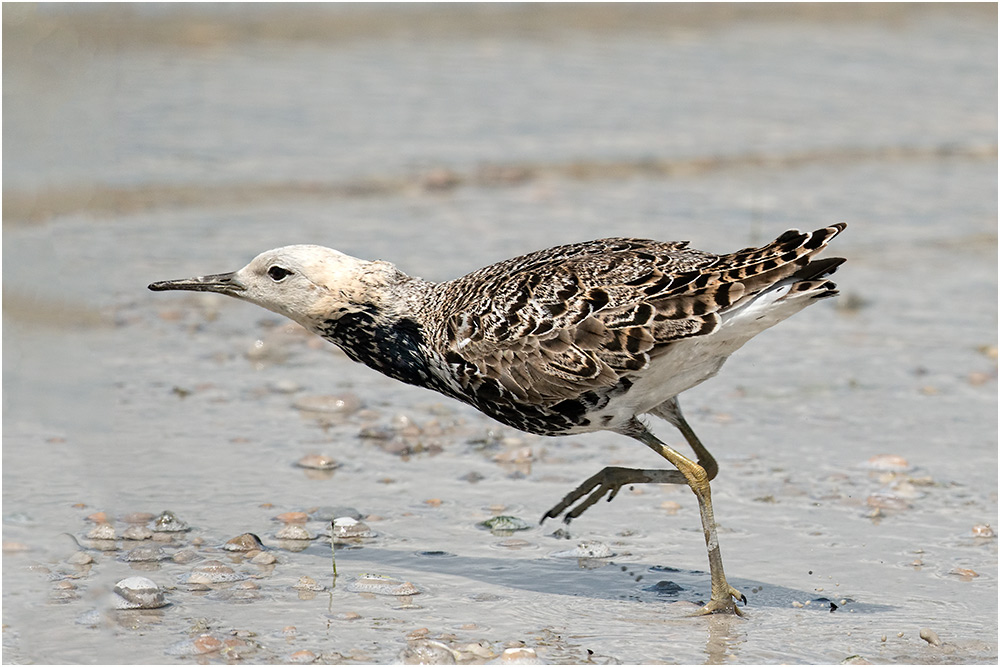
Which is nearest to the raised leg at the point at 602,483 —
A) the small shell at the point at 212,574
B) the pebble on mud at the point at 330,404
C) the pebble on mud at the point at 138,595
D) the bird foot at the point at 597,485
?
the bird foot at the point at 597,485

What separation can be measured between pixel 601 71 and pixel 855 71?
3.29 metres

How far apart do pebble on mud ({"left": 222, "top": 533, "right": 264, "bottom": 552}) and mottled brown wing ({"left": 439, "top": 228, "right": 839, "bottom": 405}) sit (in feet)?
4.04

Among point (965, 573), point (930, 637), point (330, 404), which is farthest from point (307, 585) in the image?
point (965, 573)

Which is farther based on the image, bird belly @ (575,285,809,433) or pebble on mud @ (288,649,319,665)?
bird belly @ (575,285,809,433)

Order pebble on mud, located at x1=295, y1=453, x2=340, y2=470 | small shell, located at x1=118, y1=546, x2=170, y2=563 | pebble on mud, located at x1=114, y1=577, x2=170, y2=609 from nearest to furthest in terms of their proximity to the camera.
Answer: pebble on mud, located at x1=114, y1=577, x2=170, y2=609 → small shell, located at x1=118, y1=546, x2=170, y2=563 → pebble on mud, located at x1=295, y1=453, x2=340, y2=470

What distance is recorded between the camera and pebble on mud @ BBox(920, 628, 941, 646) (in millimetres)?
5449

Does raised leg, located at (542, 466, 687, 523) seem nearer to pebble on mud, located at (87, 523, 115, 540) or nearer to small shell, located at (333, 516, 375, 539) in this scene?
small shell, located at (333, 516, 375, 539)

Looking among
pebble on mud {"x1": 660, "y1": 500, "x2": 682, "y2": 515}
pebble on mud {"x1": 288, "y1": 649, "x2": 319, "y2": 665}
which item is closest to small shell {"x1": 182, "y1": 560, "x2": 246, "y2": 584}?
pebble on mud {"x1": 288, "y1": 649, "x2": 319, "y2": 665}

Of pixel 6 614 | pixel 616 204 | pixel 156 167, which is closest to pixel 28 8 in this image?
pixel 156 167

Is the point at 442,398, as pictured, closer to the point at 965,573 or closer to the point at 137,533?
the point at 137,533

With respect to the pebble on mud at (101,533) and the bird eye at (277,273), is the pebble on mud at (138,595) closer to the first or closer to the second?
the pebble on mud at (101,533)

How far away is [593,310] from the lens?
5914 millimetres

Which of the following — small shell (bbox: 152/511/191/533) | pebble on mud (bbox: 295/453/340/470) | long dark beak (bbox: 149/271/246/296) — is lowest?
small shell (bbox: 152/511/191/533)

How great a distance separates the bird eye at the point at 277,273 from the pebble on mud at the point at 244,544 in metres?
1.20
